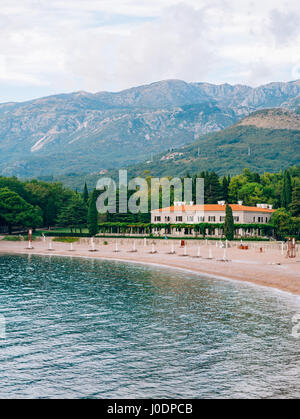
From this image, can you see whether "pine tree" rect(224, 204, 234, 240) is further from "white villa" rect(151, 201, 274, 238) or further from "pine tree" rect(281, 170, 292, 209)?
"pine tree" rect(281, 170, 292, 209)

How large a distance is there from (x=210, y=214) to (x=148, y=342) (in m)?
73.4

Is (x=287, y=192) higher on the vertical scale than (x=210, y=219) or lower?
higher

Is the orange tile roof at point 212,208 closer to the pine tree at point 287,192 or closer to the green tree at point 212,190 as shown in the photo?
the pine tree at point 287,192

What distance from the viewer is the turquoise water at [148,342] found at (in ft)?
53.4

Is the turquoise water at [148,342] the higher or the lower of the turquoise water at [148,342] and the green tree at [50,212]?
the lower

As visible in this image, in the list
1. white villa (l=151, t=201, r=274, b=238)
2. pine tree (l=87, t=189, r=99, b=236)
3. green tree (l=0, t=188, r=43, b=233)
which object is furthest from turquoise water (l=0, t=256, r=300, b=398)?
green tree (l=0, t=188, r=43, b=233)

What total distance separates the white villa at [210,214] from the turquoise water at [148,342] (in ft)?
181

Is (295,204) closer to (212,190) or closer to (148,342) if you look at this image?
(212,190)

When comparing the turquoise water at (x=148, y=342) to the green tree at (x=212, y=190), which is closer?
the turquoise water at (x=148, y=342)

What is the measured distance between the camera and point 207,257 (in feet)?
191

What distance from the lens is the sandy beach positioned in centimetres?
4149

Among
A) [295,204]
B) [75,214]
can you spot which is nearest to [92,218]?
[75,214]

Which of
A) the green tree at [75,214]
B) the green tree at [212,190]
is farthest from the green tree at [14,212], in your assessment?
the green tree at [212,190]

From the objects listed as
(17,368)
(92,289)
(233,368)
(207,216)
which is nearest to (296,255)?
(92,289)
